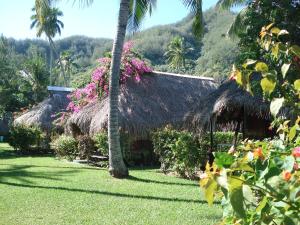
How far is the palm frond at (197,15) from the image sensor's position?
44.1ft

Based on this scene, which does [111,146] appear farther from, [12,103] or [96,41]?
[96,41]

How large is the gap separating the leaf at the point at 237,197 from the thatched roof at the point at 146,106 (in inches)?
612

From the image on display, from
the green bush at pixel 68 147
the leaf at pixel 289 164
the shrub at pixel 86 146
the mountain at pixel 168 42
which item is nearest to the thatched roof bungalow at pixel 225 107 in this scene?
the shrub at pixel 86 146

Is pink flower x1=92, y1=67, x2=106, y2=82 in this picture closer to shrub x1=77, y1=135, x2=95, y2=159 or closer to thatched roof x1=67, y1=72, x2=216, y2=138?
thatched roof x1=67, y1=72, x2=216, y2=138

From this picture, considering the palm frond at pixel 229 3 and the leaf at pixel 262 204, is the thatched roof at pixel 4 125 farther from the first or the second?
the leaf at pixel 262 204

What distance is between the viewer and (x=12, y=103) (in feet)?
135

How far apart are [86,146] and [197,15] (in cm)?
694

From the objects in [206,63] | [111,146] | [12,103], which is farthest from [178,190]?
[206,63]

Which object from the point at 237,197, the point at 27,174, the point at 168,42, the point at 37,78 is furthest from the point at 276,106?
the point at 168,42

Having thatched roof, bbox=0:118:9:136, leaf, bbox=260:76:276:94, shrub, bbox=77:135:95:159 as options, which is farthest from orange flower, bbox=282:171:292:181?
thatched roof, bbox=0:118:9:136

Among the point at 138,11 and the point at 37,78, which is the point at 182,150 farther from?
the point at 37,78

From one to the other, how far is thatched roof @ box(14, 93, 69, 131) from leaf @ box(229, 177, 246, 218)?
1014 inches

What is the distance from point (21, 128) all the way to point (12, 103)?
60.4ft

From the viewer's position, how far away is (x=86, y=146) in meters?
17.7
